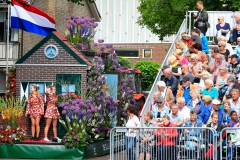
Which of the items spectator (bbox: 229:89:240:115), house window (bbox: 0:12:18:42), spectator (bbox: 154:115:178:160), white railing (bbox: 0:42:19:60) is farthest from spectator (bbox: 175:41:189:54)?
white railing (bbox: 0:42:19:60)

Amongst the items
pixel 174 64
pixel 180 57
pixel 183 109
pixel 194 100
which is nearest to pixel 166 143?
pixel 183 109

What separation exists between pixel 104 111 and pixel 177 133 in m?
7.25

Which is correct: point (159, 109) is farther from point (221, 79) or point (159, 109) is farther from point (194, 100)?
point (221, 79)

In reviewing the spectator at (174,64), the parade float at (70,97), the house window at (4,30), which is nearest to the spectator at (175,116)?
the spectator at (174,64)

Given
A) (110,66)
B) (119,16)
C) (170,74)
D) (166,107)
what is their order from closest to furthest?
1. (166,107)
2. (170,74)
3. (110,66)
4. (119,16)

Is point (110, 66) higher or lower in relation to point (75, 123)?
higher

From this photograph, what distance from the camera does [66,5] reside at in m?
46.9

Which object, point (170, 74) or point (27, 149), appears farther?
point (27, 149)

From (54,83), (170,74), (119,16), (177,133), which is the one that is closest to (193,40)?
(170,74)

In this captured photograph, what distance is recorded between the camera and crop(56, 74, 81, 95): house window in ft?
76.9

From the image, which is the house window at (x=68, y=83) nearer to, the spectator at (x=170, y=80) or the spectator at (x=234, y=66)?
the spectator at (x=170, y=80)

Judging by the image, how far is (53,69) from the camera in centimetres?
2370

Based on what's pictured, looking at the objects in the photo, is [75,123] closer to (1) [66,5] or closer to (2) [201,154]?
(2) [201,154]

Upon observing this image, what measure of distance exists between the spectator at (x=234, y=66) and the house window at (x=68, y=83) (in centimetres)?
451
